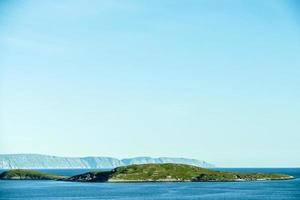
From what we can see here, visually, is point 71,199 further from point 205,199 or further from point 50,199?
point 205,199

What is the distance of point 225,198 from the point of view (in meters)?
194

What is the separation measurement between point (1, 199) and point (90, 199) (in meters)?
32.5

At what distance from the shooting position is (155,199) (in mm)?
189750

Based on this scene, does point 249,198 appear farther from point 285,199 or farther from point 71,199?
point 71,199

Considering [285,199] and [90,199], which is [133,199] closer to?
→ [90,199]

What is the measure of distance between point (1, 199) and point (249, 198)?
288ft

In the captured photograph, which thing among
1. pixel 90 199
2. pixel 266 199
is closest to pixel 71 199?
pixel 90 199

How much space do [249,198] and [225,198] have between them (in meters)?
8.29

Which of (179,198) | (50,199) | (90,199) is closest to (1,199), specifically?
(50,199)

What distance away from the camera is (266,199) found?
19162cm

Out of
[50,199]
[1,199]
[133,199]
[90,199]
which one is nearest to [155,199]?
[133,199]

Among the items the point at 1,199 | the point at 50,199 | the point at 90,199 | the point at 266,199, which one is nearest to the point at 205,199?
the point at 266,199

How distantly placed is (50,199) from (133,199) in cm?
3021

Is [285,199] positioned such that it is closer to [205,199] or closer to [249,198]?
[249,198]
